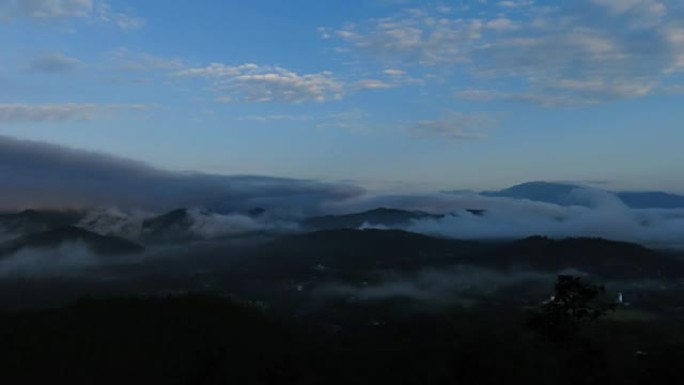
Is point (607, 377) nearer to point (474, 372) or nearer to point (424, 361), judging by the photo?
point (474, 372)

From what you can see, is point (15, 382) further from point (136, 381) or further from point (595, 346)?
point (595, 346)

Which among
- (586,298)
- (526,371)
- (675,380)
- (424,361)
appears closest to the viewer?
(586,298)

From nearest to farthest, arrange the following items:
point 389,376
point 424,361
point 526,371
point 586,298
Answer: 1. point 586,298
2. point 526,371
3. point 389,376
4. point 424,361

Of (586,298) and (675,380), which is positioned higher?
(586,298)

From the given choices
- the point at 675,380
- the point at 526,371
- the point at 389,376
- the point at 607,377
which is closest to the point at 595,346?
the point at 607,377

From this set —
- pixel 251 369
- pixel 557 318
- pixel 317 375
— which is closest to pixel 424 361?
pixel 317 375

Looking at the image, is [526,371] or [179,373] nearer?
[526,371]

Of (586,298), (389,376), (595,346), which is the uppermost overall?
(586,298)
